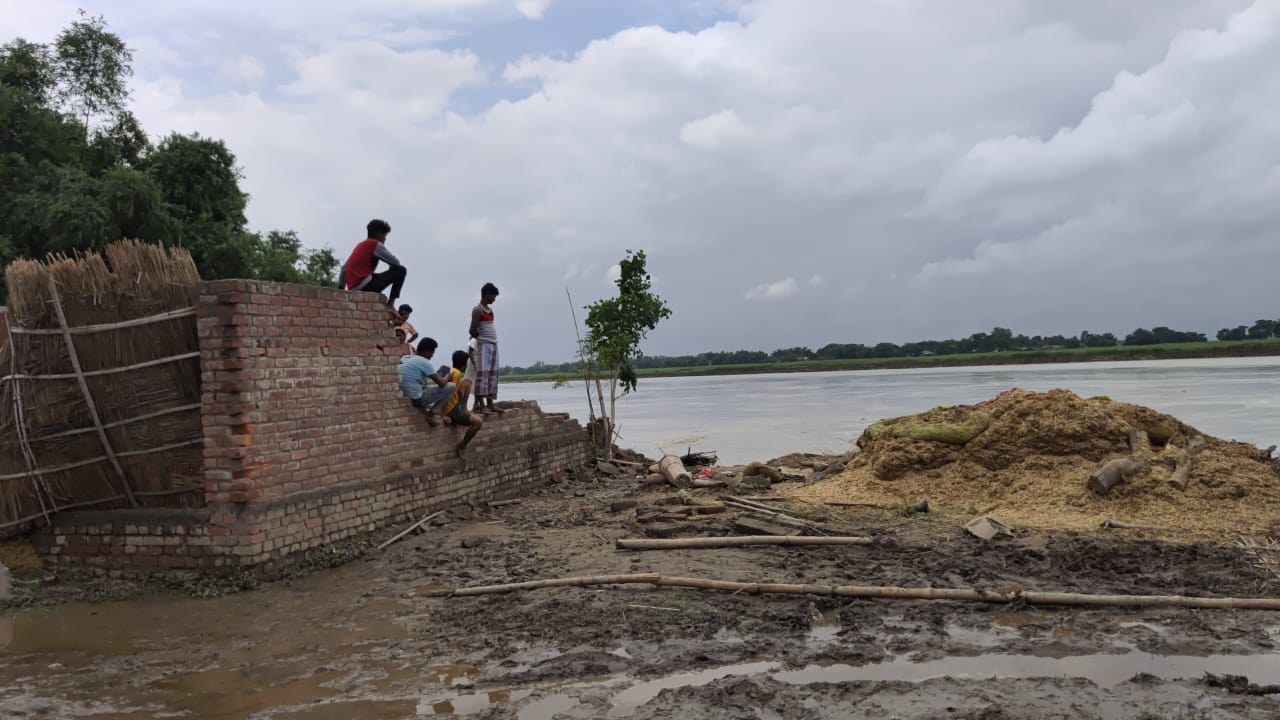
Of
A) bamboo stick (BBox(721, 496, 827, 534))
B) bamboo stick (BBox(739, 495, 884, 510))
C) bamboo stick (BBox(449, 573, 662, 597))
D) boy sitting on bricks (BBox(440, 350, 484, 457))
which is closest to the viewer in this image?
bamboo stick (BBox(449, 573, 662, 597))

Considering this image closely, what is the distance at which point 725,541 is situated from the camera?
7.14 metres

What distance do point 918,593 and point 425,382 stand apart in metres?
4.95

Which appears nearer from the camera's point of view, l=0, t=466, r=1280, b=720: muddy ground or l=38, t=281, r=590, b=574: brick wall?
l=0, t=466, r=1280, b=720: muddy ground

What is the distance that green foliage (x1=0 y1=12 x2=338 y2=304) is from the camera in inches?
631

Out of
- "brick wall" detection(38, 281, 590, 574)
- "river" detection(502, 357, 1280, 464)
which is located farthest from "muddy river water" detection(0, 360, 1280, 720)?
"river" detection(502, 357, 1280, 464)

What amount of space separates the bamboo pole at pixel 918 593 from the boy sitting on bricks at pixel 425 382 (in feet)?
8.53

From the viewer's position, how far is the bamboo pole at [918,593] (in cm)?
536

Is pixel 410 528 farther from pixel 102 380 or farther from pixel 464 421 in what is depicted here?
pixel 102 380

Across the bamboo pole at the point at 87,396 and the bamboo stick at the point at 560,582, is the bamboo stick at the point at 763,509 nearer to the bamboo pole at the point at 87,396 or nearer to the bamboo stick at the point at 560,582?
the bamboo stick at the point at 560,582

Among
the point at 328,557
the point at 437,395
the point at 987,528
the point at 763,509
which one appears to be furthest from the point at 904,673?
the point at 437,395

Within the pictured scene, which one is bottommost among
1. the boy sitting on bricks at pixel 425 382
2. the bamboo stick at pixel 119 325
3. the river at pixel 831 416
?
the river at pixel 831 416

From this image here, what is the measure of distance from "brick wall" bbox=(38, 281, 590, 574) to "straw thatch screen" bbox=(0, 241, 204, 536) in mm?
264

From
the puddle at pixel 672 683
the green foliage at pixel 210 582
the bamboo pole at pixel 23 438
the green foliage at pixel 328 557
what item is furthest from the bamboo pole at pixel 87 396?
the puddle at pixel 672 683

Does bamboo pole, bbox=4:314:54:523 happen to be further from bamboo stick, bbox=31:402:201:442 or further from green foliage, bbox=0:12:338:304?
green foliage, bbox=0:12:338:304
